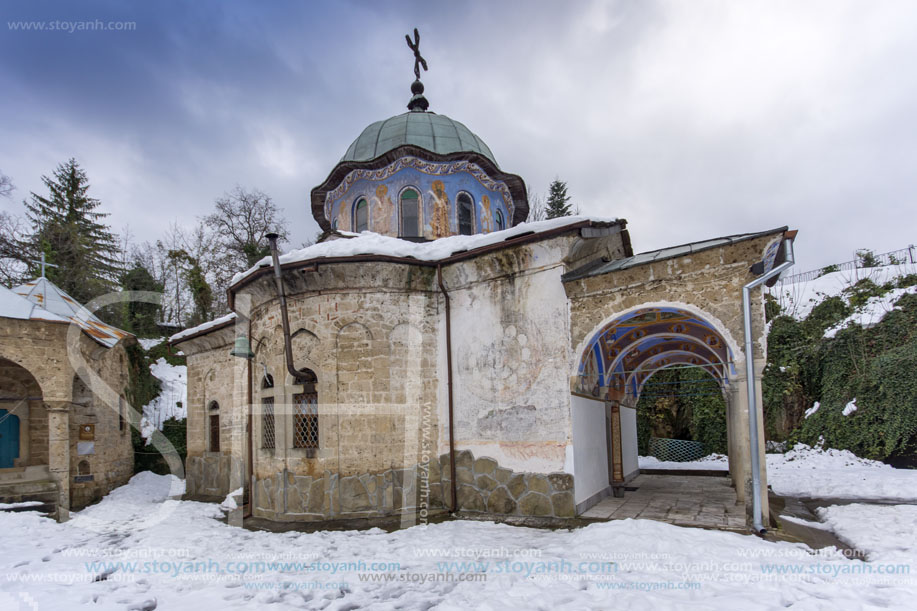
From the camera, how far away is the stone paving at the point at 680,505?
707 centimetres

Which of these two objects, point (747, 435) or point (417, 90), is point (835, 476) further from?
point (417, 90)

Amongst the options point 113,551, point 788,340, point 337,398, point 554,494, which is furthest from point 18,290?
point 788,340

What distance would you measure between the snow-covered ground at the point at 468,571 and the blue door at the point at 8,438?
17.9ft

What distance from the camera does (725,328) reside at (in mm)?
6492

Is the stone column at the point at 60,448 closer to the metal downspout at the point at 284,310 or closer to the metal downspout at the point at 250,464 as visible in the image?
the metal downspout at the point at 250,464

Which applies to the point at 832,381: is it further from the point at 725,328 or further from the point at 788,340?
the point at 725,328

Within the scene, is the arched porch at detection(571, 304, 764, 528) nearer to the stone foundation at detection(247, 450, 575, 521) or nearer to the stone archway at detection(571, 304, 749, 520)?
the stone archway at detection(571, 304, 749, 520)

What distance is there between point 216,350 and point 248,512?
4.83 meters

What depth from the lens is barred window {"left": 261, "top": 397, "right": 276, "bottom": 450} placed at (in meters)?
8.76

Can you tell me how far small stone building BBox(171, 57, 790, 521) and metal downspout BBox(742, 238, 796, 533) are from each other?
0.63 ft

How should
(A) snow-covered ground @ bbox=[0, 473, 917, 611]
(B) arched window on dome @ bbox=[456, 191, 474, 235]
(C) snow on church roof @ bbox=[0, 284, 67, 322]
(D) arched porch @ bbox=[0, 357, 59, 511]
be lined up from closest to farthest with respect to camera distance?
(A) snow-covered ground @ bbox=[0, 473, 917, 611], (C) snow on church roof @ bbox=[0, 284, 67, 322], (B) arched window on dome @ bbox=[456, 191, 474, 235], (D) arched porch @ bbox=[0, 357, 59, 511]

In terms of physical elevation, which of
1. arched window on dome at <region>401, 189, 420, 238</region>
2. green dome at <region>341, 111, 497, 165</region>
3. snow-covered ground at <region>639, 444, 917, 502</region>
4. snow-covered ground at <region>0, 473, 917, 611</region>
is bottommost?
snow-covered ground at <region>639, 444, 917, 502</region>

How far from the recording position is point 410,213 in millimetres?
11023

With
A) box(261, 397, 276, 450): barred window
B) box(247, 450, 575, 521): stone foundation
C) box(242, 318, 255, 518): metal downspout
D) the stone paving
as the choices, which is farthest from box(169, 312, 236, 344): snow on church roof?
the stone paving
